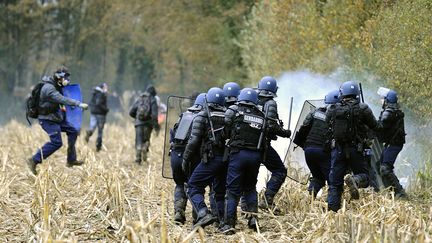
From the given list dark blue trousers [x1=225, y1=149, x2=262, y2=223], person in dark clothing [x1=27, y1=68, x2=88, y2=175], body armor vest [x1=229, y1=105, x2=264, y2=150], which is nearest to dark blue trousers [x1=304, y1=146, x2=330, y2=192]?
dark blue trousers [x1=225, y1=149, x2=262, y2=223]

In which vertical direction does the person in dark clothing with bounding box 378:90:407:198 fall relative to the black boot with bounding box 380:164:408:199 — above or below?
above

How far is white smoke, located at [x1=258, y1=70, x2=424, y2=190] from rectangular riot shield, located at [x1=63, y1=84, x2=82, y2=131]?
11.0 ft

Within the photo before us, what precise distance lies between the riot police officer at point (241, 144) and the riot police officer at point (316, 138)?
1550 millimetres

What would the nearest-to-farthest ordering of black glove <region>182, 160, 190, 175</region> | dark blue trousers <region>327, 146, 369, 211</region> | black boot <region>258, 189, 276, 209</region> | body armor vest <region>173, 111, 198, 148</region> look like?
1. black glove <region>182, 160, 190, 175</region>
2. body armor vest <region>173, 111, 198, 148</region>
3. dark blue trousers <region>327, 146, 369, 211</region>
4. black boot <region>258, 189, 276, 209</region>

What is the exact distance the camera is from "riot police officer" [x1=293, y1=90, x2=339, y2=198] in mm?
10500

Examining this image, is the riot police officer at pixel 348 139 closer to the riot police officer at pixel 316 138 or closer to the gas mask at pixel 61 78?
the riot police officer at pixel 316 138

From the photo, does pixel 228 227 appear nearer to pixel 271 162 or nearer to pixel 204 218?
pixel 204 218

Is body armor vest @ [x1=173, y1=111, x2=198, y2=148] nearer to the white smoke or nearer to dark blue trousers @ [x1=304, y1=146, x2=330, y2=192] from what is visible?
dark blue trousers @ [x1=304, y1=146, x2=330, y2=192]

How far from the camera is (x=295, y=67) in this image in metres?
21.0

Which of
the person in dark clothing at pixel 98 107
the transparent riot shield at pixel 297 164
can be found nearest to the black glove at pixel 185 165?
the transparent riot shield at pixel 297 164

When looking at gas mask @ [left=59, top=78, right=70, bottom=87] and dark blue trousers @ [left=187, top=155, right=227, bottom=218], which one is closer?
dark blue trousers @ [left=187, top=155, right=227, bottom=218]

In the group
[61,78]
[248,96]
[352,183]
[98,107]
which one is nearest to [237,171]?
[248,96]

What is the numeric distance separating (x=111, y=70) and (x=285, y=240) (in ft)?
172

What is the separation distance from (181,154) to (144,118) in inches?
297
